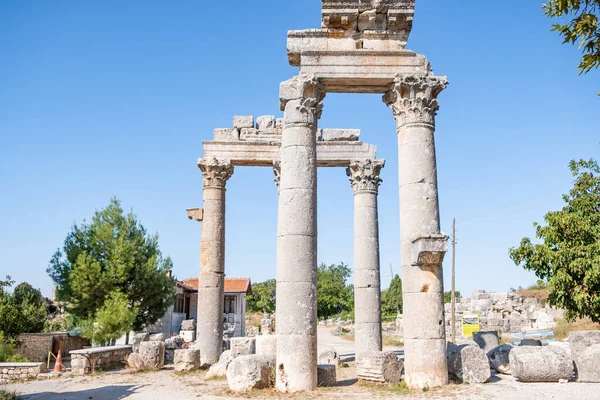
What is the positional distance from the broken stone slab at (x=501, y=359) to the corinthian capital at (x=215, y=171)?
36.9ft

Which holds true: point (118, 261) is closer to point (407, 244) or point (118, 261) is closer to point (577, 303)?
point (407, 244)

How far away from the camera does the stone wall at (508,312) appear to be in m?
35.4

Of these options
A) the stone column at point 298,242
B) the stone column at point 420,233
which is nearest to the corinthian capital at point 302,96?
the stone column at point 298,242

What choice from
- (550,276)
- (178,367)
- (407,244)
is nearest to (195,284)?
(178,367)

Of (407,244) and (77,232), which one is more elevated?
(77,232)

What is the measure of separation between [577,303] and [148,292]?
19.6 meters

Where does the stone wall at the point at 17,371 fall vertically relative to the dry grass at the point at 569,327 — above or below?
below

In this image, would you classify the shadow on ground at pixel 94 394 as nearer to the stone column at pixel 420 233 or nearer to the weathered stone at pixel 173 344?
the stone column at pixel 420 233

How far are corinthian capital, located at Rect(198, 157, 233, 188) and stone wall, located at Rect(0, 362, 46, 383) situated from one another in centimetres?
847

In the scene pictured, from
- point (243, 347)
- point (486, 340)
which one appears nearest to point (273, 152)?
point (243, 347)

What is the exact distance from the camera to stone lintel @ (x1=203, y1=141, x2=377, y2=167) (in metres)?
19.2

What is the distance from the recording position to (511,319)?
124ft

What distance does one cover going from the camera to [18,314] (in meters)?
22.7

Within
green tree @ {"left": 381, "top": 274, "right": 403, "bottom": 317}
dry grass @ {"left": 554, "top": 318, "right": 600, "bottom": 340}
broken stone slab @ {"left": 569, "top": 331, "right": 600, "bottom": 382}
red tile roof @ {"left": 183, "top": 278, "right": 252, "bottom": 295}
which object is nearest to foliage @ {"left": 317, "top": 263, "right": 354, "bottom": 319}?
green tree @ {"left": 381, "top": 274, "right": 403, "bottom": 317}
